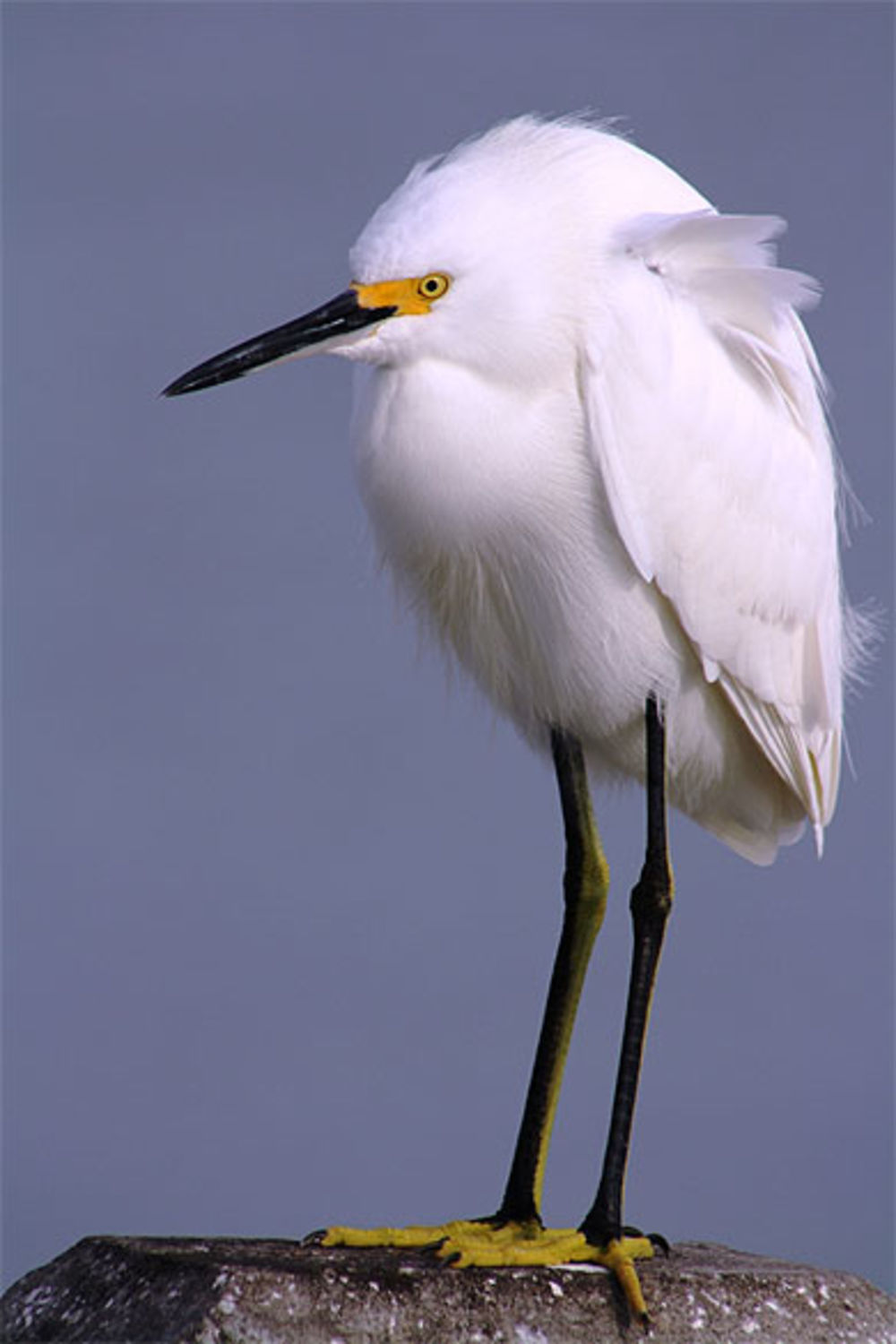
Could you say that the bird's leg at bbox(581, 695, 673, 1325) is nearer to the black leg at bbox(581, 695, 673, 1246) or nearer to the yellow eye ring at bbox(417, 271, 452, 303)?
the black leg at bbox(581, 695, 673, 1246)

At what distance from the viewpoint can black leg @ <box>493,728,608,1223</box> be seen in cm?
337

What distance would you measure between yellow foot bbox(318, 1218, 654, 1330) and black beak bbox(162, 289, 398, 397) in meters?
1.16

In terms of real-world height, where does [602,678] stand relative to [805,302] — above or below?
below

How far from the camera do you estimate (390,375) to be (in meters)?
3.12

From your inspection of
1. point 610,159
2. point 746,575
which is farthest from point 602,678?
point 610,159

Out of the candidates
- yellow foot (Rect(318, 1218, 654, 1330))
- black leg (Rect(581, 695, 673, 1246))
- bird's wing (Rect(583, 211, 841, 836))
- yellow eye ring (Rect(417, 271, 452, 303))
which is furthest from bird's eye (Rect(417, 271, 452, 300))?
yellow foot (Rect(318, 1218, 654, 1330))

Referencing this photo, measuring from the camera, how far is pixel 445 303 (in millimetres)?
3061

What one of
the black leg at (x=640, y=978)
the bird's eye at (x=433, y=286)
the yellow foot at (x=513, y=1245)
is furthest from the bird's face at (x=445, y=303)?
the yellow foot at (x=513, y=1245)

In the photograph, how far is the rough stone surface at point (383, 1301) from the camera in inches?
111

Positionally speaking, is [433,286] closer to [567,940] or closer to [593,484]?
[593,484]

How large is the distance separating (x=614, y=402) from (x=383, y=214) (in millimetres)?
400

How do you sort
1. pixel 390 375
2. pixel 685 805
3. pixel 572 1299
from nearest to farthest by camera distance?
1. pixel 572 1299
2. pixel 390 375
3. pixel 685 805

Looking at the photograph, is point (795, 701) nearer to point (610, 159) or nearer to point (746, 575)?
point (746, 575)

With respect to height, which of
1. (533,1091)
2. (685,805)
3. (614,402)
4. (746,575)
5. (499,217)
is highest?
(499,217)
